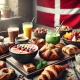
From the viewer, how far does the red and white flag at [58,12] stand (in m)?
3.34

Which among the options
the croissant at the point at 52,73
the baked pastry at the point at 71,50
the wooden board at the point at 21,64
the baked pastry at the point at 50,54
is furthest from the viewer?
the baked pastry at the point at 71,50

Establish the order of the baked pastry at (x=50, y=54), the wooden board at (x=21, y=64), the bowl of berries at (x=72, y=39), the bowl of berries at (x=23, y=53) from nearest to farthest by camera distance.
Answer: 1. the wooden board at (x=21, y=64)
2. the bowl of berries at (x=23, y=53)
3. the baked pastry at (x=50, y=54)
4. the bowl of berries at (x=72, y=39)

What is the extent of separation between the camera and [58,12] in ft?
11.7

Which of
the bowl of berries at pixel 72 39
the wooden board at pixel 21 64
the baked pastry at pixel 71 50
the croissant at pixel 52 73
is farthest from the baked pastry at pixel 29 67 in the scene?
the bowl of berries at pixel 72 39

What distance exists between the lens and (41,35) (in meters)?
2.07

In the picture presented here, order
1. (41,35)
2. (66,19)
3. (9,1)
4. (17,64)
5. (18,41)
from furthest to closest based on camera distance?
1. (9,1)
2. (66,19)
3. (41,35)
4. (18,41)
5. (17,64)

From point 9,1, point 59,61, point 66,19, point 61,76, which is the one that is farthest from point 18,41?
point 9,1

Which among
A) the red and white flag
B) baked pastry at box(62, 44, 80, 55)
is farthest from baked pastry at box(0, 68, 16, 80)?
the red and white flag

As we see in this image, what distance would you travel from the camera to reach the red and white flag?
3.34 meters

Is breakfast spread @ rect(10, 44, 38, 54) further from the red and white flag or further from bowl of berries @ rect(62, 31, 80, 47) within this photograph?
the red and white flag

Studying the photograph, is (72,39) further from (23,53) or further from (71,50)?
(23,53)

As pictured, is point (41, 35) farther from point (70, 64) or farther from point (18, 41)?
point (70, 64)

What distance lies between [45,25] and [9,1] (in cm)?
93

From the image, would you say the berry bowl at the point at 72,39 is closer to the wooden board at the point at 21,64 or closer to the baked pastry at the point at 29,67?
the wooden board at the point at 21,64
